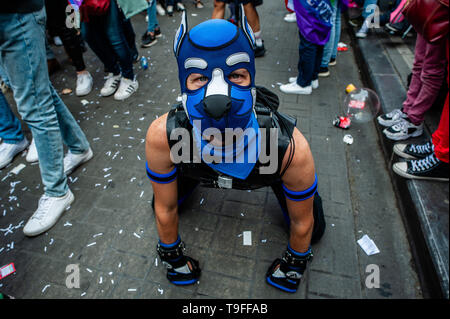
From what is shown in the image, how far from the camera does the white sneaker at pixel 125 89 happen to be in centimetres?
448

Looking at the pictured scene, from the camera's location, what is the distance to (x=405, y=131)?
3.15m

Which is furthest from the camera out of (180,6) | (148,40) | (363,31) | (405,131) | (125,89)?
(180,6)

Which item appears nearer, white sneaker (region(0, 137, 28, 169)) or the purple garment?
white sneaker (region(0, 137, 28, 169))

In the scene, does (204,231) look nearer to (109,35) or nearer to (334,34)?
(109,35)

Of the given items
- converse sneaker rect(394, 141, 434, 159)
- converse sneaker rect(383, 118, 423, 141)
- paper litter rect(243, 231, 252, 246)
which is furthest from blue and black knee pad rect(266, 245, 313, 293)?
converse sneaker rect(383, 118, 423, 141)

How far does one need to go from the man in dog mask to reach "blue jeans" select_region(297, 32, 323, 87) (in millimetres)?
2403

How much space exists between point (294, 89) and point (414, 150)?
1954mm

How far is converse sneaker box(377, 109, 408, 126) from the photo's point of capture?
131 inches

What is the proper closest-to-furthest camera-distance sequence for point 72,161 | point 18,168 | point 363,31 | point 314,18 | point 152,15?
point 72,161, point 18,168, point 314,18, point 363,31, point 152,15

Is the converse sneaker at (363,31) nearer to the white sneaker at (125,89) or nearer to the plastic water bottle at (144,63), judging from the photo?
the plastic water bottle at (144,63)

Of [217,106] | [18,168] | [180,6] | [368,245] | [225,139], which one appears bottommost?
[18,168]

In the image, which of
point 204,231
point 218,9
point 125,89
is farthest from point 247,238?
point 218,9

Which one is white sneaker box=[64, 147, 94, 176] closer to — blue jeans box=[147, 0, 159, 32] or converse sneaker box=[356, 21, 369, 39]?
blue jeans box=[147, 0, 159, 32]
